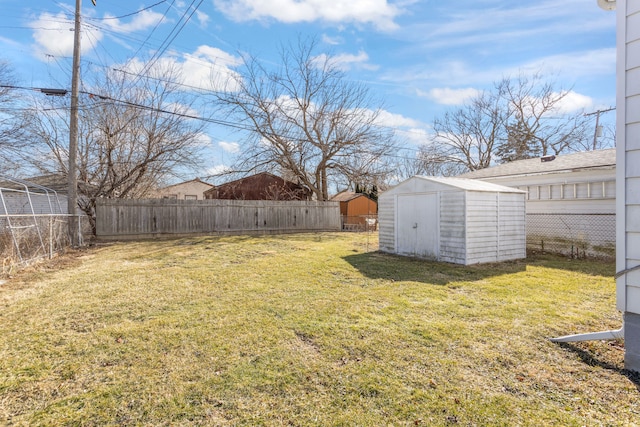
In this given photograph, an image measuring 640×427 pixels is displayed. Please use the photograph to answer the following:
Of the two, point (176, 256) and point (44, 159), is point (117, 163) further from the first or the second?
point (176, 256)

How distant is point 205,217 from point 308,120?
8.11 m

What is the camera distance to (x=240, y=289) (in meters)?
4.84

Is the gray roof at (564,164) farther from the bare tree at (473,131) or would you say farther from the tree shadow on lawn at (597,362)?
the bare tree at (473,131)

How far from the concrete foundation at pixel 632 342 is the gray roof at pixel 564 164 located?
7.70 m

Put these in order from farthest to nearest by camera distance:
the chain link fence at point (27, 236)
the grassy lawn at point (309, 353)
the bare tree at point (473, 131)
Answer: the bare tree at point (473, 131) < the chain link fence at point (27, 236) < the grassy lawn at point (309, 353)

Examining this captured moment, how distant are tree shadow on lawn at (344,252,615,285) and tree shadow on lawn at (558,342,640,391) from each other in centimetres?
241

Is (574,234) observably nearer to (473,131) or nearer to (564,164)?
(564,164)

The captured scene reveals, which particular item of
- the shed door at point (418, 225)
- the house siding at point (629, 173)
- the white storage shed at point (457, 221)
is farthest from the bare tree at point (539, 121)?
the house siding at point (629, 173)

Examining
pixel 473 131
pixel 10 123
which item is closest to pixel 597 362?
pixel 10 123

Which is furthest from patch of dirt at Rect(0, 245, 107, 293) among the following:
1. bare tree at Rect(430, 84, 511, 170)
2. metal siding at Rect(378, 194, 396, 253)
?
bare tree at Rect(430, 84, 511, 170)

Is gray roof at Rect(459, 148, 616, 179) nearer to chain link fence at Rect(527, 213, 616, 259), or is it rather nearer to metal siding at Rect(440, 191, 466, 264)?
chain link fence at Rect(527, 213, 616, 259)

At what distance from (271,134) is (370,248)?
999 cm

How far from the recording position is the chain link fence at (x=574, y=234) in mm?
8047

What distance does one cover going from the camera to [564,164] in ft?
31.8
